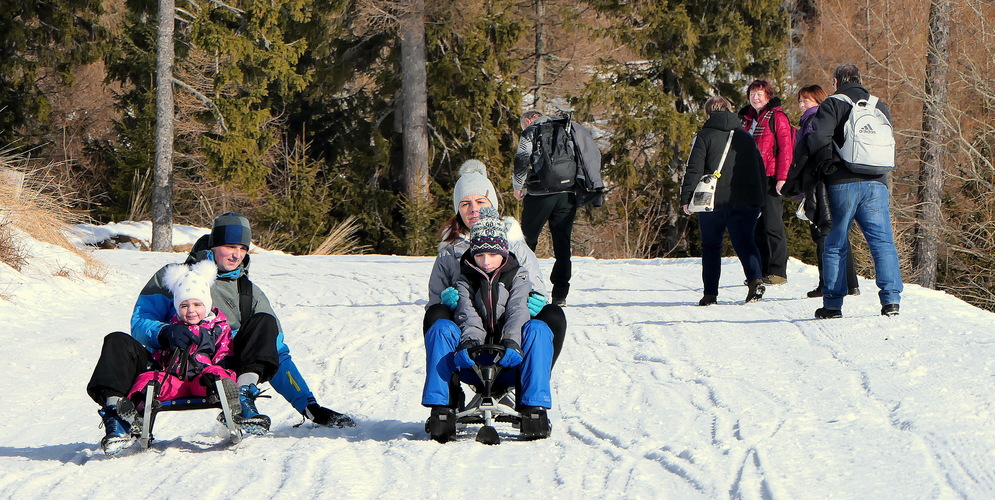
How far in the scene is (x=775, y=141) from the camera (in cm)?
929

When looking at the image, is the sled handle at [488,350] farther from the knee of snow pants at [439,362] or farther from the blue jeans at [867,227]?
the blue jeans at [867,227]

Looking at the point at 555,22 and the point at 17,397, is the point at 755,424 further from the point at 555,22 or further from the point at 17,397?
the point at 555,22

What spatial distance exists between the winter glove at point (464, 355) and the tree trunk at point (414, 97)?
17.9 m

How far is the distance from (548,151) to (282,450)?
4.70 meters

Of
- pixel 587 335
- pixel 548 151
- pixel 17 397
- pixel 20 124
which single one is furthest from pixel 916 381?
pixel 20 124

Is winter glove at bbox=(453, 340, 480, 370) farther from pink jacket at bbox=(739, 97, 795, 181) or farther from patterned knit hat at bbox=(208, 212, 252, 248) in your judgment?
pink jacket at bbox=(739, 97, 795, 181)

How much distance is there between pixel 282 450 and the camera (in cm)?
480

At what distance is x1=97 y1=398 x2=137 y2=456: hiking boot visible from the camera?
454cm

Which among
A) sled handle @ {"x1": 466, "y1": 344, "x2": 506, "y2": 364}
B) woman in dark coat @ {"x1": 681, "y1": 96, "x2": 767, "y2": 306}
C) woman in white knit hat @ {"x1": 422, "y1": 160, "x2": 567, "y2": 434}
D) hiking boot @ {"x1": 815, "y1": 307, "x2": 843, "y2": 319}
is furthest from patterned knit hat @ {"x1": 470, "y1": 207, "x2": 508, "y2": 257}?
woman in dark coat @ {"x1": 681, "y1": 96, "x2": 767, "y2": 306}

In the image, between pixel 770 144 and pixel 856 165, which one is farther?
pixel 770 144

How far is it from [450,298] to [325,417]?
0.92 meters

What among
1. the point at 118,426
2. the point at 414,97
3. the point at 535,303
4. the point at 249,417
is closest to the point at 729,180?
the point at 535,303

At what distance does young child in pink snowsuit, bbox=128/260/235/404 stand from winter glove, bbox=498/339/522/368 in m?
1.18

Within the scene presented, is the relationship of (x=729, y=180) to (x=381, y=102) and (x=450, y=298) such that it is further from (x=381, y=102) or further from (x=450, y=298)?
(x=381, y=102)
